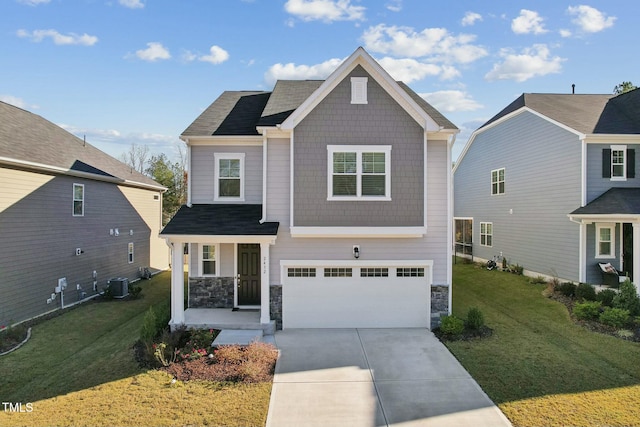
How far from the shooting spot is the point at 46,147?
13531 mm

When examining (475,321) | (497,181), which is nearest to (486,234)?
(497,181)

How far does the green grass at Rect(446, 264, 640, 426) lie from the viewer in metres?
6.19

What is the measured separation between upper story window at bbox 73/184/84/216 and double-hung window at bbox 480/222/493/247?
20.8 meters

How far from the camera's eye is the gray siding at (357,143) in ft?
33.7

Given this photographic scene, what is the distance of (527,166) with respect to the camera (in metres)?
17.6

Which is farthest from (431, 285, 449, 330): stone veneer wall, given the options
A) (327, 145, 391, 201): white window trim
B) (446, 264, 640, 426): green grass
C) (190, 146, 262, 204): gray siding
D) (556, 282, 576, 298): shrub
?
(556, 282, 576, 298): shrub

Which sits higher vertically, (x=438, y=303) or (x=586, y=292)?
(x=438, y=303)

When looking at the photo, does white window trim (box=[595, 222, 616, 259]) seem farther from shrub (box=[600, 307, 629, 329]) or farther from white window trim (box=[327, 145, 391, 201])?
white window trim (box=[327, 145, 391, 201])

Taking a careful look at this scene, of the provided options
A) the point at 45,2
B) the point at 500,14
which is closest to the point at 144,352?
the point at 45,2

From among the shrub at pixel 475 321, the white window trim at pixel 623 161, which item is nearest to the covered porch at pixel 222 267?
the shrub at pixel 475 321

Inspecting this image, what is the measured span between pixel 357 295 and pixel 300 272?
186 cm

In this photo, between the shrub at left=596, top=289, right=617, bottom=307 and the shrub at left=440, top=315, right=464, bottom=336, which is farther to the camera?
the shrub at left=596, top=289, right=617, bottom=307

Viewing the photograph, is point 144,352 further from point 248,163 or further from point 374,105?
point 374,105

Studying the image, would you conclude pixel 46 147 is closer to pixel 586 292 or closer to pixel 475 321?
pixel 475 321
